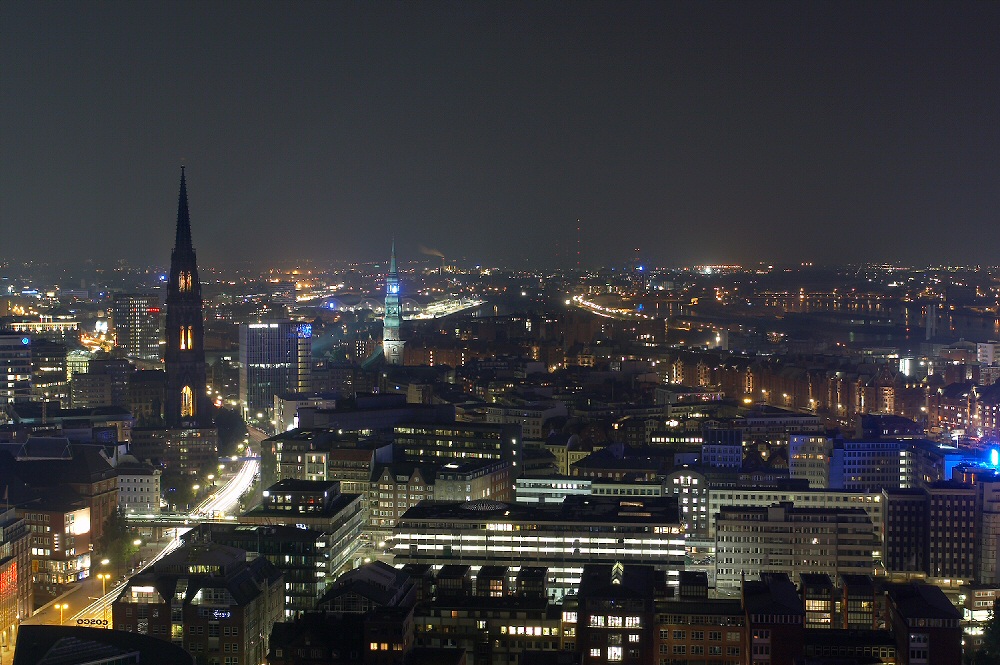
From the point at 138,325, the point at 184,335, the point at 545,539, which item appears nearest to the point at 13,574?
the point at 545,539

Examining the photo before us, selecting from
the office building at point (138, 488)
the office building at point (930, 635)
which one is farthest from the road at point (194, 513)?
the office building at point (930, 635)

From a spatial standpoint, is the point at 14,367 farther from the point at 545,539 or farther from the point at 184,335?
the point at 545,539

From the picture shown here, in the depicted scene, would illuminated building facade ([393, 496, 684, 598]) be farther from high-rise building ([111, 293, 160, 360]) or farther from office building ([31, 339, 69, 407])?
high-rise building ([111, 293, 160, 360])

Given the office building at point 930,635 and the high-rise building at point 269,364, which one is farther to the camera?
the high-rise building at point 269,364

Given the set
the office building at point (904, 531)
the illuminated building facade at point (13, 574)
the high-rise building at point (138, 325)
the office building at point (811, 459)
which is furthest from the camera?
the high-rise building at point (138, 325)

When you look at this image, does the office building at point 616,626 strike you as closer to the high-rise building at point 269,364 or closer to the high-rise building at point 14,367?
the high-rise building at point 14,367

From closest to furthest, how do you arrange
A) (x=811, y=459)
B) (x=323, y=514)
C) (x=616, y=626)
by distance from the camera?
1. (x=616, y=626)
2. (x=323, y=514)
3. (x=811, y=459)
